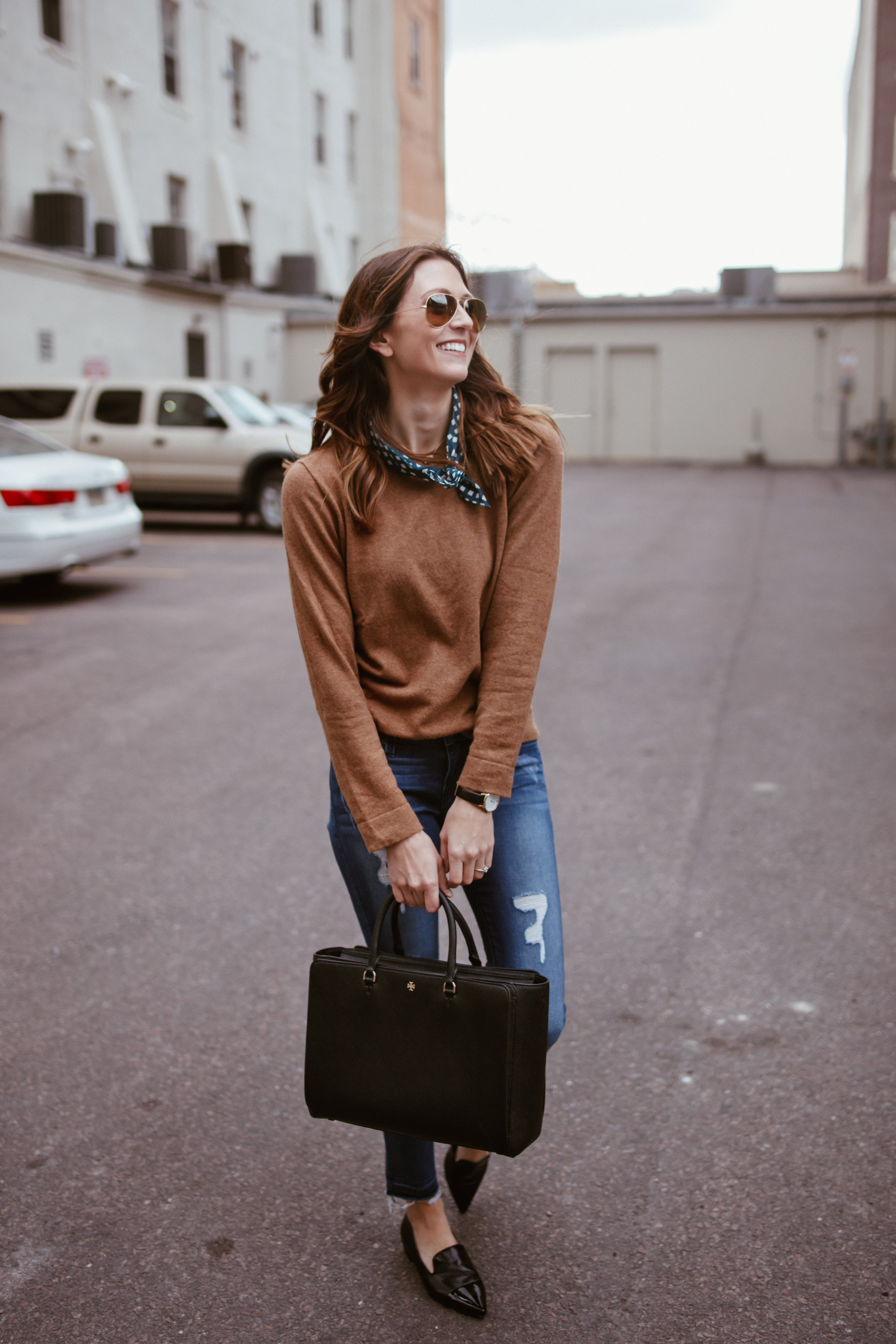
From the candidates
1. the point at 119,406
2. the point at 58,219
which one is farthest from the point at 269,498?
the point at 58,219

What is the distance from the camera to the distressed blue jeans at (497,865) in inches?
90.3

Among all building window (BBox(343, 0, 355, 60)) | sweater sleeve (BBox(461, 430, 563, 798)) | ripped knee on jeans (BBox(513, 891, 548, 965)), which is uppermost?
building window (BBox(343, 0, 355, 60))

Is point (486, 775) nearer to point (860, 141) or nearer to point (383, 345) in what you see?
point (383, 345)

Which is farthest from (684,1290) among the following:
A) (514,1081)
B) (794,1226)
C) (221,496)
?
(221,496)

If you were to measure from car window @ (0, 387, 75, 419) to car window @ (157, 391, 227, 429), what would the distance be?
1.40 metres

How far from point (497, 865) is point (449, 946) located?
290 millimetres

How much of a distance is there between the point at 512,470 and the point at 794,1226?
1676mm

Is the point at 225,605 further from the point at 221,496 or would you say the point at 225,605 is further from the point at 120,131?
the point at 120,131

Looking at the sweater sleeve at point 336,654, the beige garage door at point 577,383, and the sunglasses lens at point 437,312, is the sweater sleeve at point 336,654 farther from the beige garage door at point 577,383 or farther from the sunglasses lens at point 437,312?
the beige garage door at point 577,383

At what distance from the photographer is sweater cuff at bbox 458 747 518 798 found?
2.19 meters

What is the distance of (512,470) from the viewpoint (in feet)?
7.39

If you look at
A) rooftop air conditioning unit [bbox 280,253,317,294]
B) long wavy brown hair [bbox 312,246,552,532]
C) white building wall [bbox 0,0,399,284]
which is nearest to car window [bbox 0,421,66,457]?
long wavy brown hair [bbox 312,246,552,532]

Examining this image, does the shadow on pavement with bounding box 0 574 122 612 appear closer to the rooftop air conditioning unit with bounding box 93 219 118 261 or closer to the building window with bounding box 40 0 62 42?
the rooftop air conditioning unit with bounding box 93 219 118 261

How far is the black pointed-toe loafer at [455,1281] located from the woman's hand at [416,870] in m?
0.76
